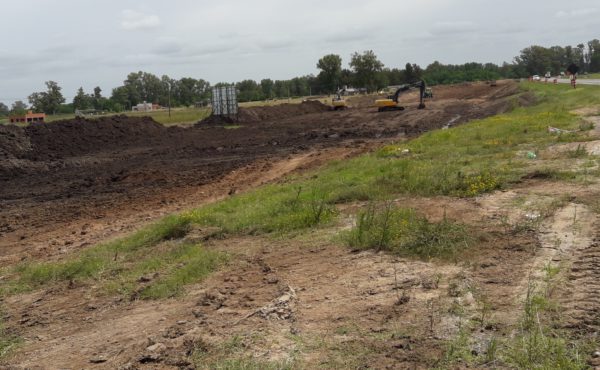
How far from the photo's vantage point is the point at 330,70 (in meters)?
89.5

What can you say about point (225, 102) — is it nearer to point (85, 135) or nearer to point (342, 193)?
point (85, 135)

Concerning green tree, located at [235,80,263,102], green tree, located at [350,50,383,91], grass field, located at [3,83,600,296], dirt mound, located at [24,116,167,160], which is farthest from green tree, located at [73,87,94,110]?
grass field, located at [3,83,600,296]

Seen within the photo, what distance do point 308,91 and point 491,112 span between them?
79722 millimetres

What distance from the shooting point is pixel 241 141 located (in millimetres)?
28875

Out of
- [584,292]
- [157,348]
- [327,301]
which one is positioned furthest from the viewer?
[327,301]

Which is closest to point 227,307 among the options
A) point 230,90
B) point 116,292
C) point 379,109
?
point 116,292

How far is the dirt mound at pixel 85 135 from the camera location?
27.2m

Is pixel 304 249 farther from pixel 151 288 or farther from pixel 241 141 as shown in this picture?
pixel 241 141

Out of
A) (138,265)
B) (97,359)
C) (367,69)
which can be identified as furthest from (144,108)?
(97,359)

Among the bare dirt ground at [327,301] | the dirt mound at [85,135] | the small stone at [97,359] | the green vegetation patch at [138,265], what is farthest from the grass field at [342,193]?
the dirt mound at [85,135]

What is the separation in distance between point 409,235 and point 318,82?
94446 mm

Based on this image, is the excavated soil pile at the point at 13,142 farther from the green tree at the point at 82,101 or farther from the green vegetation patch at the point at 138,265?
the green tree at the point at 82,101

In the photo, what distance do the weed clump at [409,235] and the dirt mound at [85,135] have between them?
20577mm

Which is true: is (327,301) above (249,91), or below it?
below
